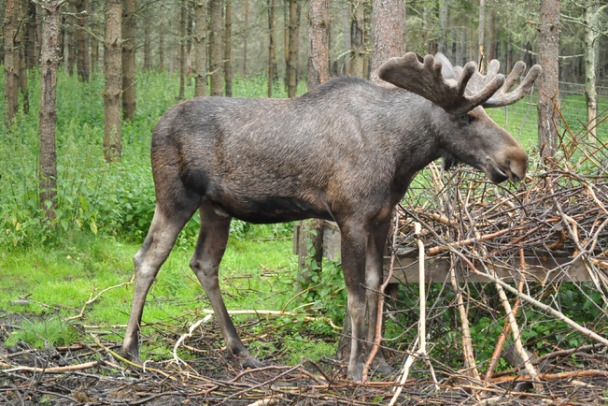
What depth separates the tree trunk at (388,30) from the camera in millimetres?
6926

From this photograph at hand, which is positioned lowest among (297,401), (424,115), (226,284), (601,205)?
(226,284)

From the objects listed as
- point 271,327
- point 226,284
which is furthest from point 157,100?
point 271,327

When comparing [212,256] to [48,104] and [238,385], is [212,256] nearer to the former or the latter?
[238,385]

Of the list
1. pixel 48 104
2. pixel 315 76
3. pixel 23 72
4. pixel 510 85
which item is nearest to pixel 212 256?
pixel 315 76

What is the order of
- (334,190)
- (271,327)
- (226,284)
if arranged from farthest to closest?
(226,284)
(271,327)
(334,190)

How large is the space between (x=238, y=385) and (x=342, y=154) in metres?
1.84

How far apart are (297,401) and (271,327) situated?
95.6 inches

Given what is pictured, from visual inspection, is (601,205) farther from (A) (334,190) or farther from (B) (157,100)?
(B) (157,100)

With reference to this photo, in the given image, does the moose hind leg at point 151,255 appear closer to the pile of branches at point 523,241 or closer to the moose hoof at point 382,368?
the pile of branches at point 523,241

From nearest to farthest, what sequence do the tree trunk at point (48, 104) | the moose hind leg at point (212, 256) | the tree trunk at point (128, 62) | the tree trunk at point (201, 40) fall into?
the moose hind leg at point (212, 256)
the tree trunk at point (48, 104)
the tree trunk at point (201, 40)
the tree trunk at point (128, 62)

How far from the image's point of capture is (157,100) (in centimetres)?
2445

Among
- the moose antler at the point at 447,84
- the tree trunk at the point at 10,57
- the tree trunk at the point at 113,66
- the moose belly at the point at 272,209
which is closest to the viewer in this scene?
the moose antler at the point at 447,84

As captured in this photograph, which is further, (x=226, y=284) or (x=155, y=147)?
(x=226, y=284)

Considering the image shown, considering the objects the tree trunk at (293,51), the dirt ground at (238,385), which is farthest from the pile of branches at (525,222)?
the tree trunk at (293,51)
